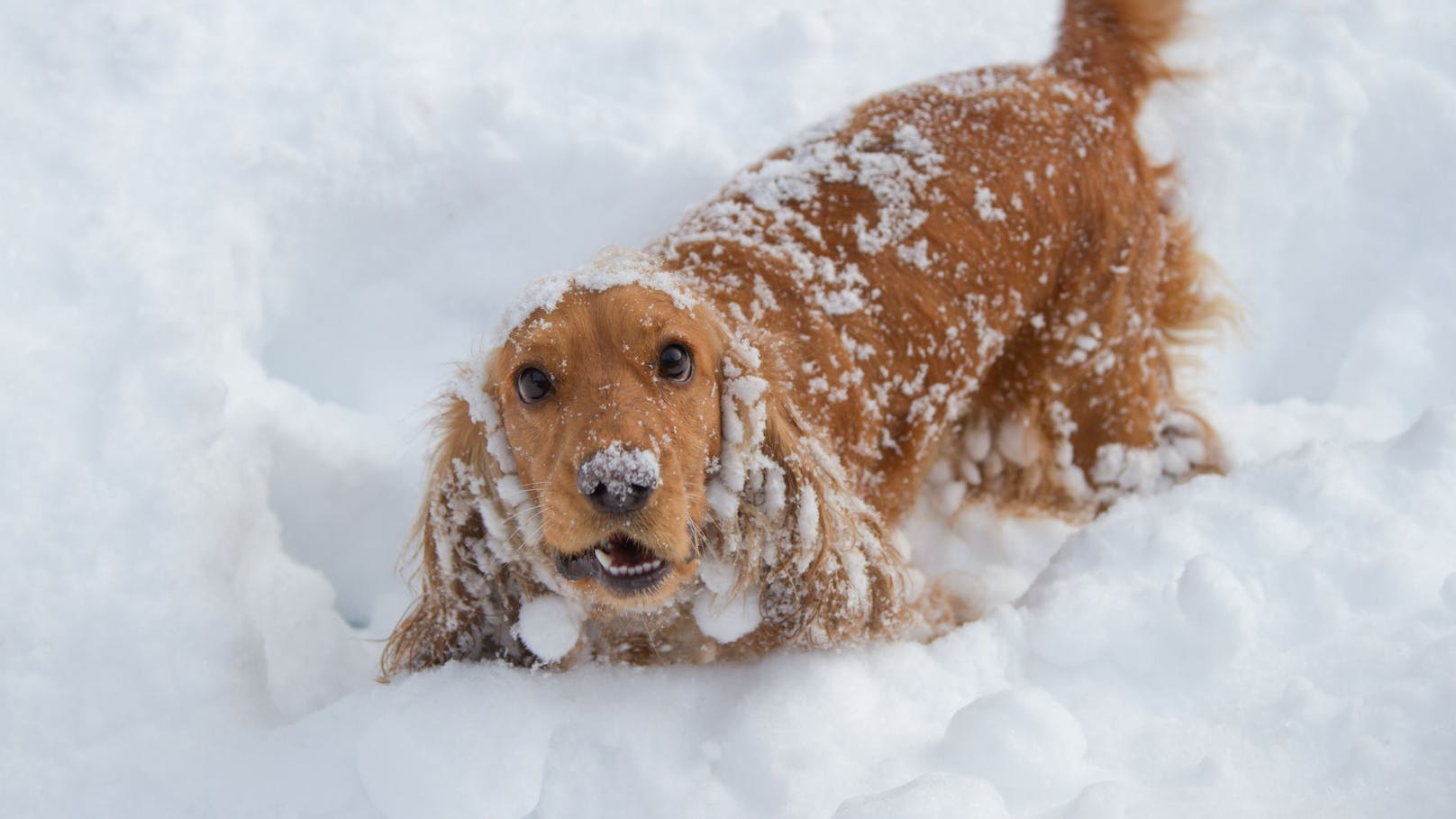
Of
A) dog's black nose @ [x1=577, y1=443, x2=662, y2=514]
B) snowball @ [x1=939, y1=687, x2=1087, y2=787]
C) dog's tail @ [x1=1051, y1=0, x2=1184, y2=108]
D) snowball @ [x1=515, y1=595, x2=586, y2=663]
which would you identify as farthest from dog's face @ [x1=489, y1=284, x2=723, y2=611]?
dog's tail @ [x1=1051, y1=0, x2=1184, y2=108]

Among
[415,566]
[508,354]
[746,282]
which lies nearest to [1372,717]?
[746,282]

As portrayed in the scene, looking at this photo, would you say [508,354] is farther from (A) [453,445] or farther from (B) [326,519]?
(B) [326,519]

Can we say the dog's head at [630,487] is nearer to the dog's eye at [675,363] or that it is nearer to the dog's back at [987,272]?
the dog's eye at [675,363]

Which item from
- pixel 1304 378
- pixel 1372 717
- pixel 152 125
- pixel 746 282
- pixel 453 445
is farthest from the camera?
pixel 1304 378

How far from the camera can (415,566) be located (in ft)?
8.75

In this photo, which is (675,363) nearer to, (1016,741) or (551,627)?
(551,627)

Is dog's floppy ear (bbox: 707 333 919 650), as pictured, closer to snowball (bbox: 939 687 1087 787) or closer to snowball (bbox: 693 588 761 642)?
snowball (bbox: 693 588 761 642)

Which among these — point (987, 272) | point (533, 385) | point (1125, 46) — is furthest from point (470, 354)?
point (1125, 46)

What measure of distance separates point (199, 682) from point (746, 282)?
1368 mm

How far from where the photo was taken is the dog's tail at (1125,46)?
2.83 metres

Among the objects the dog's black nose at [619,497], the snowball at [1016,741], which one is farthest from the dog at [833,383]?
the snowball at [1016,741]

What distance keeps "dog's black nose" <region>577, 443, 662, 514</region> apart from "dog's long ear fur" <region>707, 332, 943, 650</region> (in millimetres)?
308

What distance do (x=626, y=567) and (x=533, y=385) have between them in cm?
34

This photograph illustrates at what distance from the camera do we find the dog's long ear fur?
2010 millimetres
